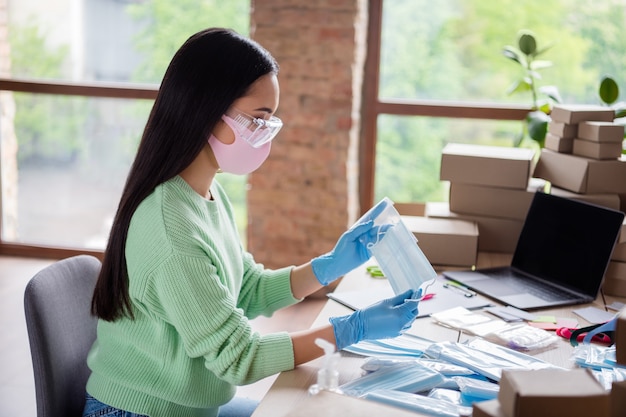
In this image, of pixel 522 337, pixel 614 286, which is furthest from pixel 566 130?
pixel 522 337

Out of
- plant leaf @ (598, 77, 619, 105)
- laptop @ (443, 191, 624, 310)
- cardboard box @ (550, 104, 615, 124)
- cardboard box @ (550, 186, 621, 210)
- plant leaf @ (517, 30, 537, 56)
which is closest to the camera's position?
laptop @ (443, 191, 624, 310)

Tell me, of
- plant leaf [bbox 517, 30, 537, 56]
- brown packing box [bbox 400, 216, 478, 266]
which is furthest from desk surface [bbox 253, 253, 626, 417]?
plant leaf [bbox 517, 30, 537, 56]

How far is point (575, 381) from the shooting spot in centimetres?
109

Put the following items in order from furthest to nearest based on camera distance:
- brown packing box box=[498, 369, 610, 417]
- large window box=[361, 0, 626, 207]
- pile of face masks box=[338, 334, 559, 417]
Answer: large window box=[361, 0, 626, 207] → pile of face masks box=[338, 334, 559, 417] → brown packing box box=[498, 369, 610, 417]

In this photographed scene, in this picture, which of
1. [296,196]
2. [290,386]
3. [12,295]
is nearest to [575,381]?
[290,386]

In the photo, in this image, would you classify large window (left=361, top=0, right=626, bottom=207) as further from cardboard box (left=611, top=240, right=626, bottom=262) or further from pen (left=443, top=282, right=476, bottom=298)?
pen (left=443, top=282, right=476, bottom=298)

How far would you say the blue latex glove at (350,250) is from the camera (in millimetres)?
1777

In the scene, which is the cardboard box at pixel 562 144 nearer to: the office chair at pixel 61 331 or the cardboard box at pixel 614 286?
the cardboard box at pixel 614 286

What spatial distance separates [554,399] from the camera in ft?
3.40

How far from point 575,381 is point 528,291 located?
97cm

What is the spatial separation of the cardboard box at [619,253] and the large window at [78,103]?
2390mm

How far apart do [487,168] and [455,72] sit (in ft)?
4.50

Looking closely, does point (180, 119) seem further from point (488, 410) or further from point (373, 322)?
point (488, 410)

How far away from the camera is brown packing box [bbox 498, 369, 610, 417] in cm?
104
